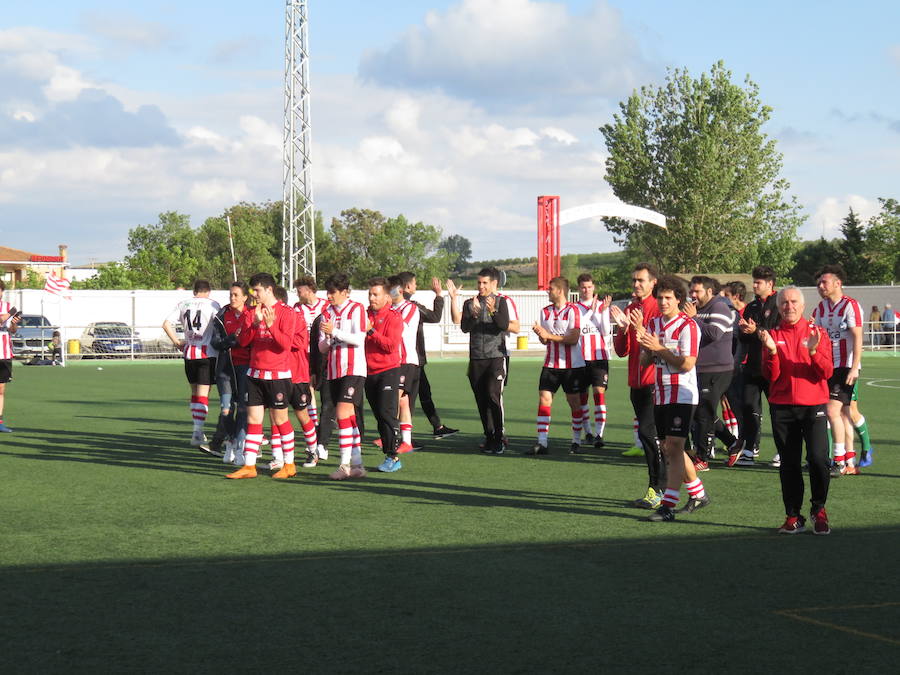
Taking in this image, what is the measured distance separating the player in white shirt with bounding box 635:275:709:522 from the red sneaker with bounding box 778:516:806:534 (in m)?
0.79

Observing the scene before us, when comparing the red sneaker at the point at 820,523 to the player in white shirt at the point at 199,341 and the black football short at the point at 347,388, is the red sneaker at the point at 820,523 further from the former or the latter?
the player in white shirt at the point at 199,341

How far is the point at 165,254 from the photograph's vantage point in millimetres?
65562

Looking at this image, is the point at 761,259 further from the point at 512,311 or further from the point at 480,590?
the point at 480,590

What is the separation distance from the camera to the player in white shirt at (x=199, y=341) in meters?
12.3

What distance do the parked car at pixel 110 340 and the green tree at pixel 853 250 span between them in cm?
5238

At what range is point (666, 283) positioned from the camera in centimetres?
819

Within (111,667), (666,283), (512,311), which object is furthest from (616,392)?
(111,667)

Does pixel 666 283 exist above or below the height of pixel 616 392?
above

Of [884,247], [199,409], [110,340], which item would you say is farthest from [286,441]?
[884,247]

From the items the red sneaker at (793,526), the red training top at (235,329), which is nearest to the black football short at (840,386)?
the red sneaker at (793,526)

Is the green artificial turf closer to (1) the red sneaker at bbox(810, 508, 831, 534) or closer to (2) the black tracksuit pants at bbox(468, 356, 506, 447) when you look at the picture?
(1) the red sneaker at bbox(810, 508, 831, 534)

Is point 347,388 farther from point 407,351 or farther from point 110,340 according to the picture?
point 110,340

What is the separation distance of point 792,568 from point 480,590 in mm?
1952

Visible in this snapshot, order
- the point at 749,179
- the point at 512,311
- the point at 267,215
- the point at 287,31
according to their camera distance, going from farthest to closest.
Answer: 1. the point at 267,215
2. the point at 749,179
3. the point at 287,31
4. the point at 512,311
